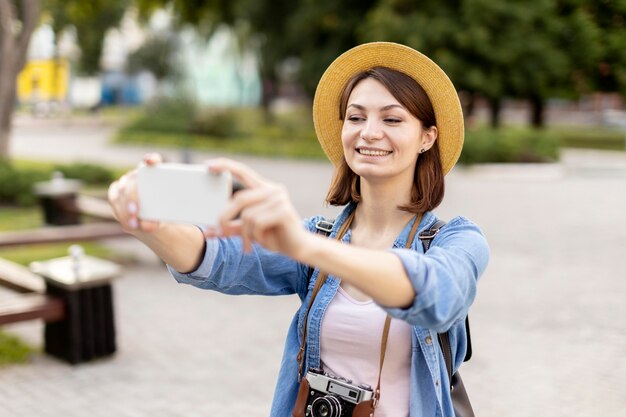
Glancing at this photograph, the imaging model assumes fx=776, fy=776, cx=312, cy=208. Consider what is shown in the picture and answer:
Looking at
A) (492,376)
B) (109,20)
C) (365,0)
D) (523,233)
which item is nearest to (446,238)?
(492,376)

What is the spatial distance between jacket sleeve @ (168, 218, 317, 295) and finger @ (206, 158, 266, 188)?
0.53 m

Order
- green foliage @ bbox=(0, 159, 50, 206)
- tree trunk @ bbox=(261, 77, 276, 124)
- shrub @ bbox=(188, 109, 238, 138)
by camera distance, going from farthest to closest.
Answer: tree trunk @ bbox=(261, 77, 276, 124), shrub @ bbox=(188, 109, 238, 138), green foliage @ bbox=(0, 159, 50, 206)

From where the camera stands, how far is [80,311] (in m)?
5.76

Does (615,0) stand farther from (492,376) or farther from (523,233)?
(492,376)

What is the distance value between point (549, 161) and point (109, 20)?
3218 centimetres

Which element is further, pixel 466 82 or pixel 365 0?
pixel 365 0

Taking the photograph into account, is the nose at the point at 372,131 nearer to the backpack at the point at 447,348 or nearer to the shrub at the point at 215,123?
the backpack at the point at 447,348

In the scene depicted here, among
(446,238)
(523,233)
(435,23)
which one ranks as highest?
(435,23)

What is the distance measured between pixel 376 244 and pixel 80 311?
4.22 meters

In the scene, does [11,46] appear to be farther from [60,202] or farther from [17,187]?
[60,202]

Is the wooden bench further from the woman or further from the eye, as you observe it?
the eye

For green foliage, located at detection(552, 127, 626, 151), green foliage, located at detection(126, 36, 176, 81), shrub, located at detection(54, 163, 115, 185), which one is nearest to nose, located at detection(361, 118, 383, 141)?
shrub, located at detection(54, 163, 115, 185)

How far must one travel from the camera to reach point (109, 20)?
149ft

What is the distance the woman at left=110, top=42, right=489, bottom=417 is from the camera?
1.85 metres
